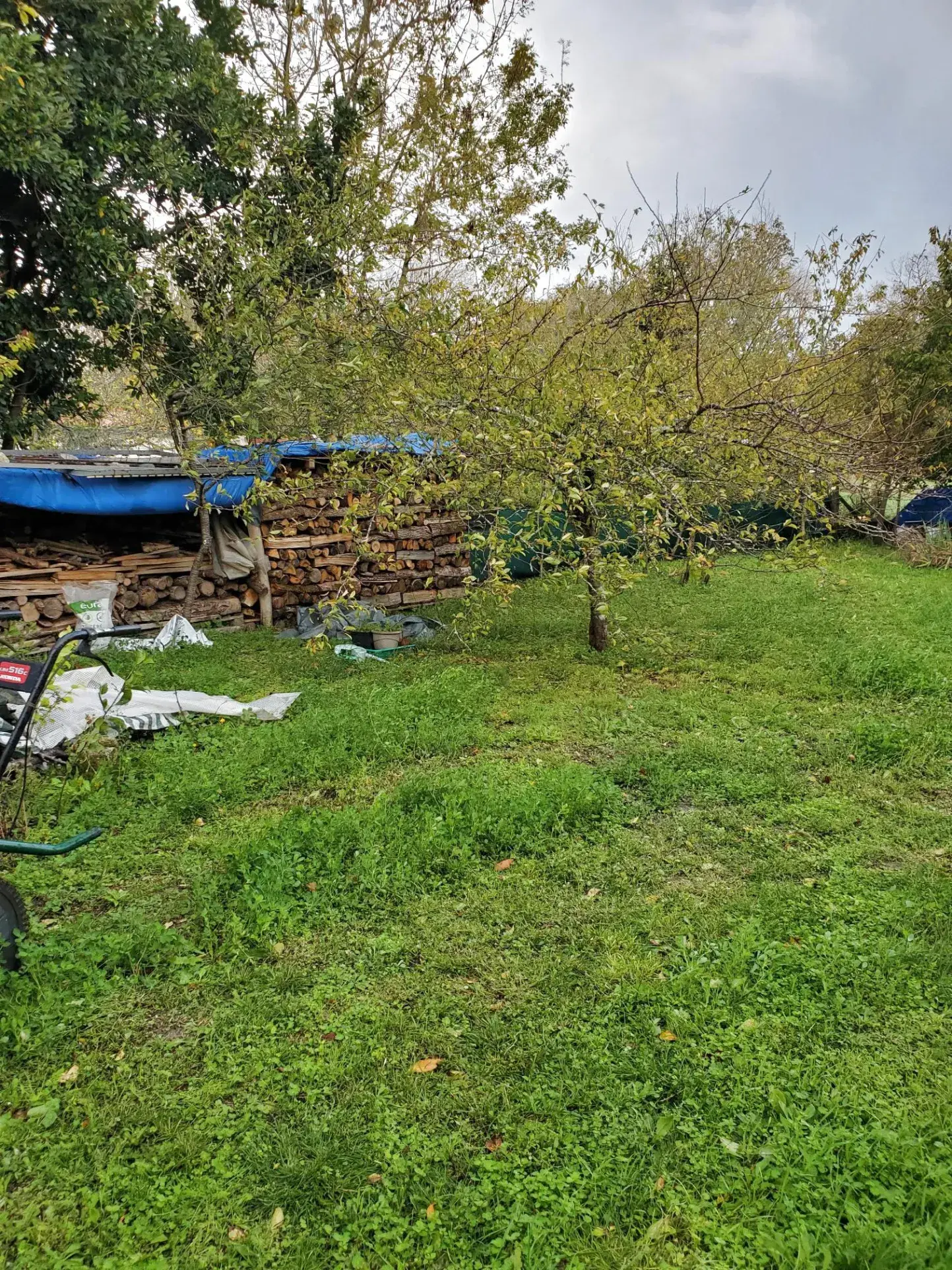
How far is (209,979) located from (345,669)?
166 inches

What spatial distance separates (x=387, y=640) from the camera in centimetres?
770

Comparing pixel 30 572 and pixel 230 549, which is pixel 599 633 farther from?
pixel 30 572

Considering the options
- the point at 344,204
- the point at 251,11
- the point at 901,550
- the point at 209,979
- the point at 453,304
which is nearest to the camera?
the point at 209,979

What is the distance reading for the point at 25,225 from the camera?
24.3ft

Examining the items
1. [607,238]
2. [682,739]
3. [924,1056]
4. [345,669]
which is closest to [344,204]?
[607,238]

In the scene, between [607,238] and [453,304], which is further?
[453,304]

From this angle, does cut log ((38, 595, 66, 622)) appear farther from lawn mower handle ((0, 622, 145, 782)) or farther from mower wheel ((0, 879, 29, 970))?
mower wheel ((0, 879, 29, 970))

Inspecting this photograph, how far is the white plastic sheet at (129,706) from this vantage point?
491 cm

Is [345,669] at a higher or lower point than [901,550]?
lower

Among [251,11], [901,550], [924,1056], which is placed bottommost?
[924,1056]

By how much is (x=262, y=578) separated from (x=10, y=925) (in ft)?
21.5

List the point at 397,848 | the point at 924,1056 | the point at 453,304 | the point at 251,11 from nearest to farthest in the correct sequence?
1. the point at 924,1056
2. the point at 397,848
3. the point at 453,304
4. the point at 251,11

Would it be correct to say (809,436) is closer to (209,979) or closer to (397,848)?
(397,848)

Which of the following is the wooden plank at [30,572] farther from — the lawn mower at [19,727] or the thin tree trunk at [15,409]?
the lawn mower at [19,727]
